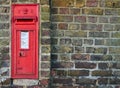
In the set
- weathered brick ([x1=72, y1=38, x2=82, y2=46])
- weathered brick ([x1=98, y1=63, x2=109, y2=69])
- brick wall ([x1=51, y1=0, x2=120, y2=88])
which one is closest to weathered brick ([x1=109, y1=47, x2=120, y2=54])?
brick wall ([x1=51, y1=0, x2=120, y2=88])

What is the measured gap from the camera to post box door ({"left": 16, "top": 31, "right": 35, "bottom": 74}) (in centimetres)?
447

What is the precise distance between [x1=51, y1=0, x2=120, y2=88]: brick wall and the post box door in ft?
1.02

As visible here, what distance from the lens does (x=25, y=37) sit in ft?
14.7

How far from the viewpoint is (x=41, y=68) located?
450 centimetres

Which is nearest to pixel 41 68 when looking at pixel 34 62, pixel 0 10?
pixel 34 62

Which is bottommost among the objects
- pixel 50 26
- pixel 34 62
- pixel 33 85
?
pixel 33 85

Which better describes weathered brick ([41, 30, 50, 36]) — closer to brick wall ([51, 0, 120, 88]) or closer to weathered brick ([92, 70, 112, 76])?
brick wall ([51, 0, 120, 88])

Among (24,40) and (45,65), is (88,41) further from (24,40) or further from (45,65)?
(24,40)

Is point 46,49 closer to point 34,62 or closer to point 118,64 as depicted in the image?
point 34,62

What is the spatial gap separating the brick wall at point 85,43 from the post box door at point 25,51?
31 cm

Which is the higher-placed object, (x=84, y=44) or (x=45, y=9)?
(x=45, y=9)

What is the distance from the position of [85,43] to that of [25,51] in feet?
2.64

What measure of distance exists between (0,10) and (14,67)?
749 mm

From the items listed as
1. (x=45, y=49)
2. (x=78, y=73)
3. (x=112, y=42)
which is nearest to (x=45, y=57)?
(x=45, y=49)
